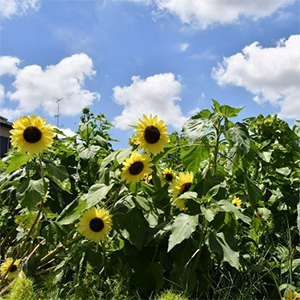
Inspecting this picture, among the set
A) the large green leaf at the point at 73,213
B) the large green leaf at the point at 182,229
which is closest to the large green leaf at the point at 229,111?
the large green leaf at the point at 182,229

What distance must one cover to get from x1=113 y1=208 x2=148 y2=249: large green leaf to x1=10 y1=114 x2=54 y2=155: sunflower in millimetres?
488

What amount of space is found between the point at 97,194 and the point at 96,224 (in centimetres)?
13

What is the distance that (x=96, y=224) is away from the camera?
188 centimetres

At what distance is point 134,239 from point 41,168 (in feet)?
1.81

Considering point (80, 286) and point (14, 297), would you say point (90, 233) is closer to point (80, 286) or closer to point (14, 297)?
point (80, 286)

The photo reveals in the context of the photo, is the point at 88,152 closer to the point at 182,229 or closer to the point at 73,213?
the point at 73,213

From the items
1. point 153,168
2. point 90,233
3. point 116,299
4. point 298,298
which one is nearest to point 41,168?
point 90,233

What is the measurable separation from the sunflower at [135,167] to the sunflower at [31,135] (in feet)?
1.33

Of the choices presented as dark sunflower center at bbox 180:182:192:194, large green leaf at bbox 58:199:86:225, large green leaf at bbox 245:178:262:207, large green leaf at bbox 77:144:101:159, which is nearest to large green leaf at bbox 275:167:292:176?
large green leaf at bbox 245:178:262:207

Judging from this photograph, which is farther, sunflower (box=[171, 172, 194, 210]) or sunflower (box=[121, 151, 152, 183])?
sunflower (box=[171, 172, 194, 210])

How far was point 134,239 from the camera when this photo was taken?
1.86 m

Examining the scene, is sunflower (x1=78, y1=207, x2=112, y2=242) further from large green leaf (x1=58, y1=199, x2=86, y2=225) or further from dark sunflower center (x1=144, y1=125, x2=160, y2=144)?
dark sunflower center (x1=144, y1=125, x2=160, y2=144)

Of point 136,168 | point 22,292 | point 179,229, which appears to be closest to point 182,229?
point 179,229

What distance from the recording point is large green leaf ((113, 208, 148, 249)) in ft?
6.13
